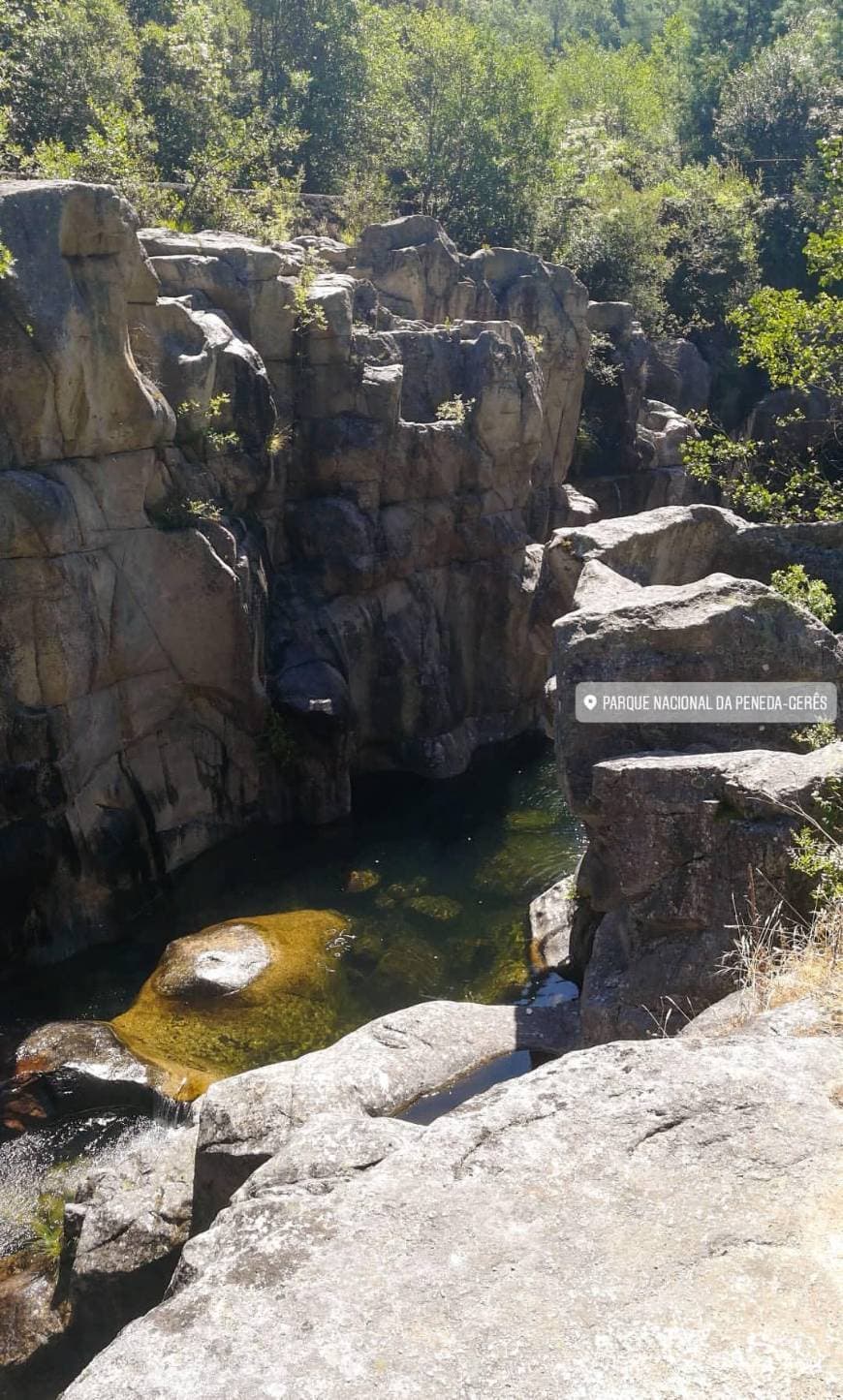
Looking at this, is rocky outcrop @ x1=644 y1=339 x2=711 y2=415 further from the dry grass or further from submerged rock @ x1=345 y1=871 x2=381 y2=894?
the dry grass

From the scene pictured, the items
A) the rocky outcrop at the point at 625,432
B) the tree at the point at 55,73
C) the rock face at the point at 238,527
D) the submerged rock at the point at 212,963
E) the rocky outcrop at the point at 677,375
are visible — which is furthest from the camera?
the rocky outcrop at the point at 677,375

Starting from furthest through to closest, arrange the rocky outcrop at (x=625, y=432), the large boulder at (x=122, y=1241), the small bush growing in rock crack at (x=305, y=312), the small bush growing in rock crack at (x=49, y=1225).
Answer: the rocky outcrop at (x=625, y=432) → the small bush growing in rock crack at (x=305, y=312) → the small bush growing in rock crack at (x=49, y=1225) → the large boulder at (x=122, y=1241)

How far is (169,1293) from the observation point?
14.1ft

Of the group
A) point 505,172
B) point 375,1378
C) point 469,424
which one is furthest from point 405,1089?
point 505,172

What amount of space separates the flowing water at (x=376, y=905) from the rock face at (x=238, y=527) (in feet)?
2.08

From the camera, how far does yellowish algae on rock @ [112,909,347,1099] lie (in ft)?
39.9

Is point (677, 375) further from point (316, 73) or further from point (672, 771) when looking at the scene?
point (672, 771)

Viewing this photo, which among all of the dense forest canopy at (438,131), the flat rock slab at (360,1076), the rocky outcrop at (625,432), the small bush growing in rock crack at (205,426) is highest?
the dense forest canopy at (438,131)

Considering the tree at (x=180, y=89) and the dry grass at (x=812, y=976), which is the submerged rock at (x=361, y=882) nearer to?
the dry grass at (x=812, y=976)

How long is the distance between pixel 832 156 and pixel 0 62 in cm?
1833

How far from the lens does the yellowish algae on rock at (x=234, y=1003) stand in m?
12.2

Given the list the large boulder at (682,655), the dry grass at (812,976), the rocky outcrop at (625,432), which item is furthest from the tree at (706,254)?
the dry grass at (812,976)

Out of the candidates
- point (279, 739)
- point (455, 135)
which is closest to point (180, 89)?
point (455, 135)

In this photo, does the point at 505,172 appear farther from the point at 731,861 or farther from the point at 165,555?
the point at 731,861
